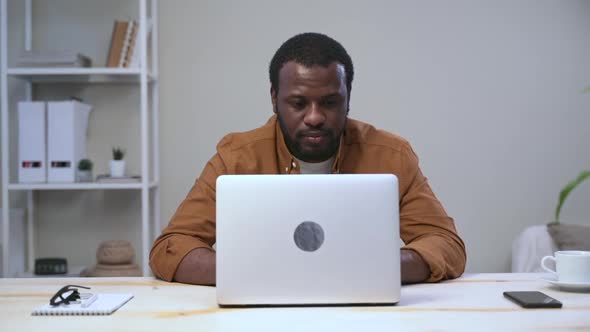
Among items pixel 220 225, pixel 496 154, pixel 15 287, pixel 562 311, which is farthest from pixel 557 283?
pixel 496 154

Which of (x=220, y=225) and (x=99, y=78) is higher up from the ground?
(x=99, y=78)

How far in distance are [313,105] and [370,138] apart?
0.84 feet

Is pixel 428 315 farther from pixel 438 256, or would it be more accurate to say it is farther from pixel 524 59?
pixel 524 59

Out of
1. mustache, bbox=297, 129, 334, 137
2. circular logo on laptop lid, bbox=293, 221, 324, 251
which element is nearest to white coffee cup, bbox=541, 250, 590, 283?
circular logo on laptop lid, bbox=293, 221, 324, 251

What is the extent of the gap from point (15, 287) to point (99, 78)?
5.39ft

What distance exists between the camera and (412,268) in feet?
4.40

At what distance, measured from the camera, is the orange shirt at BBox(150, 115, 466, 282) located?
1.52 metres

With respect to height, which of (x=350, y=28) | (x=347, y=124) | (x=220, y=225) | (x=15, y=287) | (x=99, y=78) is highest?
(x=350, y=28)

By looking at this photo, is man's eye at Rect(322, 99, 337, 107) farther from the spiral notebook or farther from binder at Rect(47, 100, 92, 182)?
binder at Rect(47, 100, 92, 182)

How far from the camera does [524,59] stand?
3.01 meters

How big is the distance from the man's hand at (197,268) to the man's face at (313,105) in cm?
38

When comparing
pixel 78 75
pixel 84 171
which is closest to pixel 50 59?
pixel 78 75

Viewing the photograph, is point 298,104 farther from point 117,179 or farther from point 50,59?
point 50,59

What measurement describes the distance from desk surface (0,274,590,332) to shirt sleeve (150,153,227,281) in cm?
17
